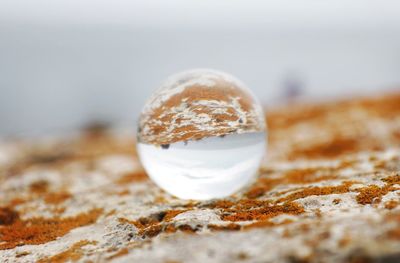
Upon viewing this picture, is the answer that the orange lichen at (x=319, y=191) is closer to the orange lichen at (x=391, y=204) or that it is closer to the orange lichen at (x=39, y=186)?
the orange lichen at (x=391, y=204)

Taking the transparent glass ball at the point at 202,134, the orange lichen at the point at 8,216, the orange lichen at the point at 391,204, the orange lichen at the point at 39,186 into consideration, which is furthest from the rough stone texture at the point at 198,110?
the orange lichen at the point at 39,186

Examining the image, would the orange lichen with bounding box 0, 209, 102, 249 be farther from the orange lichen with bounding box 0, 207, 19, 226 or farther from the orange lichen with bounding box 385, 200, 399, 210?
the orange lichen with bounding box 385, 200, 399, 210

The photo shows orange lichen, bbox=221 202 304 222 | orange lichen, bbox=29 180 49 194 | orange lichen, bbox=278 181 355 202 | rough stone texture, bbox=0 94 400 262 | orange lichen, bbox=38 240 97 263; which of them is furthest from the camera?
orange lichen, bbox=29 180 49 194

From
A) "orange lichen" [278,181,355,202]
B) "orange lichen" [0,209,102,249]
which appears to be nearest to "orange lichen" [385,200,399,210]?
"orange lichen" [278,181,355,202]

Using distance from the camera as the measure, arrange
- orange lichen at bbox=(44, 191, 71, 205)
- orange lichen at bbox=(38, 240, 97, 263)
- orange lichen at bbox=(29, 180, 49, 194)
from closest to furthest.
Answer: orange lichen at bbox=(38, 240, 97, 263) → orange lichen at bbox=(44, 191, 71, 205) → orange lichen at bbox=(29, 180, 49, 194)

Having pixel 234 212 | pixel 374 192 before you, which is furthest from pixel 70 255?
pixel 374 192

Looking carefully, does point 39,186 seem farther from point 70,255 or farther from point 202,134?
point 202,134

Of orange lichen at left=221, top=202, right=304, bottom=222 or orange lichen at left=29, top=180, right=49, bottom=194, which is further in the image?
orange lichen at left=29, top=180, right=49, bottom=194
